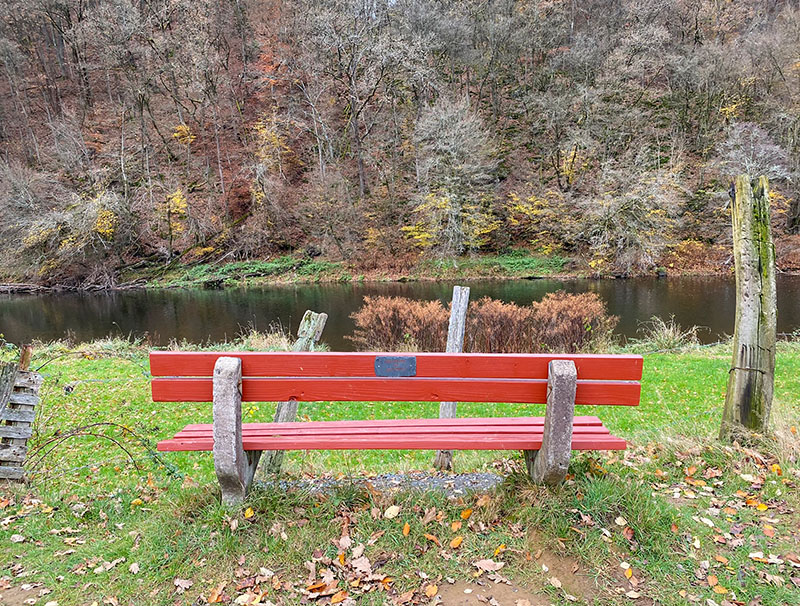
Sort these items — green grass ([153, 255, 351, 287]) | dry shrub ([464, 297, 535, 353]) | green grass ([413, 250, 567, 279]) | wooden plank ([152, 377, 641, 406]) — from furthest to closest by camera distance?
green grass ([153, 255, 351, 287]) < green grass ([413, 250, 567, 279]) < dry shrub ([464, 297, 535, 353]) < wooden plank ([152, 377, 641, 406])

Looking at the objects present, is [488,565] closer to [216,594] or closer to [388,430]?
[388,430]

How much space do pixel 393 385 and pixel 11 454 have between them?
2824 millimetres

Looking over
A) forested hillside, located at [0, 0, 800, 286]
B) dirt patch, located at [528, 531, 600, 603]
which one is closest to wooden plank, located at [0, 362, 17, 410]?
dirt patch, located at [528, 531, 600, 603]

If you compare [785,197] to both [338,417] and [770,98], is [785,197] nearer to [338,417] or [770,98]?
[770,98]

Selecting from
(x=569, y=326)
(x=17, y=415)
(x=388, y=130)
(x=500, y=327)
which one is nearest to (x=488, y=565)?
(x=17, y=415)

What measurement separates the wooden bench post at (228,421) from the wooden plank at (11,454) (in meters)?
1.84

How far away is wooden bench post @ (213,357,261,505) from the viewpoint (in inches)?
88.7

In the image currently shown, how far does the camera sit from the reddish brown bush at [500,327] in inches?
398

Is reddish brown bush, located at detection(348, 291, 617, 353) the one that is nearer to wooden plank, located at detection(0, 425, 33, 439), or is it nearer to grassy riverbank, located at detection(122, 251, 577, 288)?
wooden plank, located at detection(0, 425, 33, 439)

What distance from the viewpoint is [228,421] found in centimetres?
229

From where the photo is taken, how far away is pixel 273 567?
7.26 feet

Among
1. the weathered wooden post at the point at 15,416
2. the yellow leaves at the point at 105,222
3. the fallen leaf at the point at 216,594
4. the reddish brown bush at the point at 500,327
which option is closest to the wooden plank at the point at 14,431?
the weathered wooden post at the point at 15,416

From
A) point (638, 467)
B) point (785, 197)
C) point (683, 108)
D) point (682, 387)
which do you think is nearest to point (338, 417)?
point (638, 467)

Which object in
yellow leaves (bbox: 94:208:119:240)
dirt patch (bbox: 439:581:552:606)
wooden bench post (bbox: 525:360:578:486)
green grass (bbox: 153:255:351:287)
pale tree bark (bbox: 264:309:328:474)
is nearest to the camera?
dirt patch (bbox: 439:581:552:606)
